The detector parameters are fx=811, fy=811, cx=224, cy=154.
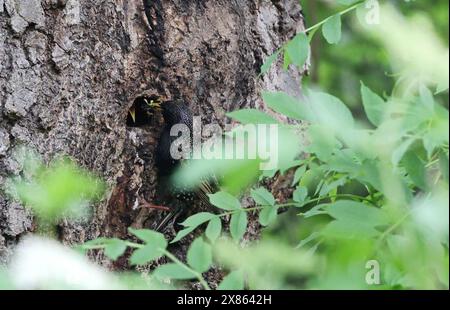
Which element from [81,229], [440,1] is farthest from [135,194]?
[440,1]

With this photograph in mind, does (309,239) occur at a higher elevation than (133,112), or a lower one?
lower

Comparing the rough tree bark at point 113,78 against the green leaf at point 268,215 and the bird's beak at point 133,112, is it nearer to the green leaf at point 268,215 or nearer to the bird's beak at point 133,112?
the bird's beak at point 133,112

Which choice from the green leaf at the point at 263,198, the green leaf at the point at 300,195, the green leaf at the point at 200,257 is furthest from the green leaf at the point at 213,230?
the green leaf at the point at 200,257

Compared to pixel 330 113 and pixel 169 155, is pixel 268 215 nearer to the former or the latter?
pixel 330 113

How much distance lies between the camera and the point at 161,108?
2.52 meters

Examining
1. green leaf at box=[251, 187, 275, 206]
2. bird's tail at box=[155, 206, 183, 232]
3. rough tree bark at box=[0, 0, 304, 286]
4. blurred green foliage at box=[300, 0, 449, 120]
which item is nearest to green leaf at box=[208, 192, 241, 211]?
green leaf at box=[251, 187, 275, 206]

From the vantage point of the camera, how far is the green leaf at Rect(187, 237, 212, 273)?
1160 millimetres

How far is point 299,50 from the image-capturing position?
1.70 meters

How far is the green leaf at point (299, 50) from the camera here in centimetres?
169

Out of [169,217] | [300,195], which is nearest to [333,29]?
[300,195]

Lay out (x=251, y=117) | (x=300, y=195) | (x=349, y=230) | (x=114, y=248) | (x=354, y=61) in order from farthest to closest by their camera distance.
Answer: (x=354, y=61)
(x=300, y=195)
(x=251, y=117)
(x=114, y=248)
(x=349, y=230)

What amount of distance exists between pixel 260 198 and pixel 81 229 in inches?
28.9

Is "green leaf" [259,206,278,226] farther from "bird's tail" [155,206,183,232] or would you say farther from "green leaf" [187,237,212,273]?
"bird's tail" [155,206,183,232]

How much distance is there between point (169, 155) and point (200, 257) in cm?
130
